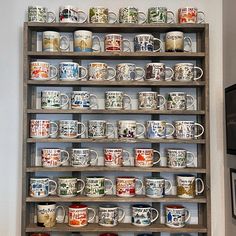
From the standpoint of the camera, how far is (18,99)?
1.60 m

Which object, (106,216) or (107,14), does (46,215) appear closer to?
(106,216)

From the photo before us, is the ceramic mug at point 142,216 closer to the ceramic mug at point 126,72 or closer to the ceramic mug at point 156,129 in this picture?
the ceramic mug at point 156,129

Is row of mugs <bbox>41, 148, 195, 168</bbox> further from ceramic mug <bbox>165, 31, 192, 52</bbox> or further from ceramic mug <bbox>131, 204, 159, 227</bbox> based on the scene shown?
ceramic mug <bbox>165, 31, 192, 52</bbox>

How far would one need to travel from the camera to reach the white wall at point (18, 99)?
158cm

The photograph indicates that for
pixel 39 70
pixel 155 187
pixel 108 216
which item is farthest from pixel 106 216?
pixel 39 70

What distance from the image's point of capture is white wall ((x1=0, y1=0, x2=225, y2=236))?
62.2 inches

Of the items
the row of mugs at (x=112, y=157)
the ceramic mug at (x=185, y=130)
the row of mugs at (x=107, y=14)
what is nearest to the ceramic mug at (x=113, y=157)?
the row of mugs at (x=112, y=157)

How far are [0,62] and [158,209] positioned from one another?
3.27ft

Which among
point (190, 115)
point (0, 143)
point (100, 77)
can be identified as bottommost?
point (0, 143)

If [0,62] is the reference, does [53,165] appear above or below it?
below

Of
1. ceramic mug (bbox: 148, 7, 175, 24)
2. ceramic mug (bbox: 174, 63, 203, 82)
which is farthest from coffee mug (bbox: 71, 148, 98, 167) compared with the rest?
ceramic mug (bbox: 148, 7, 175, 24)

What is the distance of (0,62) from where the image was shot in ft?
5.26

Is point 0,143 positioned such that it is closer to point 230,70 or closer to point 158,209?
point 158,209

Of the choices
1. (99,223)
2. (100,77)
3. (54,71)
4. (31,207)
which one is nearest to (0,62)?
(54,71)
